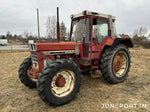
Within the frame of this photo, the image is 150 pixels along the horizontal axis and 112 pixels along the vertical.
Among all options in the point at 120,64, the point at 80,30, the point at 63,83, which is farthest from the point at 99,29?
the point at 63,83

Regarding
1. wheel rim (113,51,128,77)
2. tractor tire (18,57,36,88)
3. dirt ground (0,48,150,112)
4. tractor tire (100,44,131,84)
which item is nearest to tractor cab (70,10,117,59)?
tractor tire (100,44,131,84)

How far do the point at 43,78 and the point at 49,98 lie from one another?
1.58ft

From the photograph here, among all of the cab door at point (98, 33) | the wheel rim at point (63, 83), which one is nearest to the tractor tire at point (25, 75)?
the wheel rim at point (63, 83)

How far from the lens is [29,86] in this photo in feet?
12.7

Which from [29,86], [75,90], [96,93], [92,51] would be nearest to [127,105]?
[96,93]

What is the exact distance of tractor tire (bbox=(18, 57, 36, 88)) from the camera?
3740 mm

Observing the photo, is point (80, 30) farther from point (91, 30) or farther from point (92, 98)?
point (92, 98)

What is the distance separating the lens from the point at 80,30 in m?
4.09

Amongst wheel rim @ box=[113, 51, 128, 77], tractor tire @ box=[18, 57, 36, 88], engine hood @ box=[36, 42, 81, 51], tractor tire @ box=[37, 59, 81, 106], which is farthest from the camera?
wheel rim @ box=[113, 51, 128, 77]

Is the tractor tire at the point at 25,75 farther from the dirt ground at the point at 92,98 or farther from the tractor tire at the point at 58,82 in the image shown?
the tractor tire at the point at 58,82

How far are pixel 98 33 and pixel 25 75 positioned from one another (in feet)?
8.96

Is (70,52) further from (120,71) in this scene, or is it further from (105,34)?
(120,71)

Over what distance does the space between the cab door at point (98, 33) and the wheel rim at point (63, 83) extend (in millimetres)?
1199

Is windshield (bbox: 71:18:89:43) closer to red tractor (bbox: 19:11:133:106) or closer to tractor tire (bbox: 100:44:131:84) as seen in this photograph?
red tractor (bbox: 19:11:133:106)
